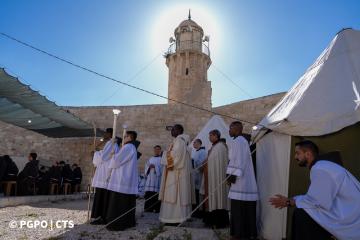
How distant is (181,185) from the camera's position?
17.4ft

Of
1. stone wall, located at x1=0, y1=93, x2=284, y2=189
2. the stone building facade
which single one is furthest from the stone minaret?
stone wall, located at x1=0, y1=93, x2=284, y2=189

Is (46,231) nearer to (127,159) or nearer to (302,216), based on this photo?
(127,159)

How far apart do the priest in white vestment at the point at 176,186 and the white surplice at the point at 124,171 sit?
0.60 m

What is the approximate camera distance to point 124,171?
4.94 meters

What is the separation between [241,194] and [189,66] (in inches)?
724

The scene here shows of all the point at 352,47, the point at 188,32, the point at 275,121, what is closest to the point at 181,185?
the point at 275,121

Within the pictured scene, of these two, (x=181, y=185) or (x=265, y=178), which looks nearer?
(x=265, y=178)

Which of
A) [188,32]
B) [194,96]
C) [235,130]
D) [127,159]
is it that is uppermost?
[188,32]

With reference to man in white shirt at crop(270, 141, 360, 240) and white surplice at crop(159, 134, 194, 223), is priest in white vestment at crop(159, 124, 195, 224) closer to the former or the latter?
white surplice at crop(159, 134, 194, 223)

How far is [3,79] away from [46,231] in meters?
4.51

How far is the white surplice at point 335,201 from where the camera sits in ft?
8.74

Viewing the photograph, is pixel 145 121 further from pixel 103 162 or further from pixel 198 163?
pixel 103 162

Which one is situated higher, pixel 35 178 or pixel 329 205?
pixel 329 205

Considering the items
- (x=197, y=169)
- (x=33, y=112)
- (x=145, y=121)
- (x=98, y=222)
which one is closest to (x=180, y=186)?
(x=98, y=222)
